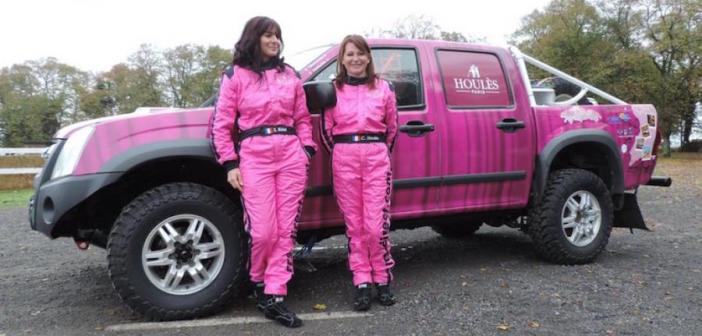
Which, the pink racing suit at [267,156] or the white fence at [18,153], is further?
the white fence at [18,153]

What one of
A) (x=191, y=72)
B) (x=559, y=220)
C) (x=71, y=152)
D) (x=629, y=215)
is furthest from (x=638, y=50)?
(x=191, y=72)

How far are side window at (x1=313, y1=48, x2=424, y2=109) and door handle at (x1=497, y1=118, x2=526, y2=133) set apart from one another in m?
0.73

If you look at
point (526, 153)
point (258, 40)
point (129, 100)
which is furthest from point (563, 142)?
point (129, 100)

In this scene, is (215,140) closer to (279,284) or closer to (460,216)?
(279,284)

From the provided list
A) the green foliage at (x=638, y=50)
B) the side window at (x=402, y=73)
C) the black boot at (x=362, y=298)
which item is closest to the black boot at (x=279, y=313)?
the black boot at (x=362, y=298)

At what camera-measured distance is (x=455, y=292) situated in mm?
3611

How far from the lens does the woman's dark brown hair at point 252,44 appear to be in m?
3.06

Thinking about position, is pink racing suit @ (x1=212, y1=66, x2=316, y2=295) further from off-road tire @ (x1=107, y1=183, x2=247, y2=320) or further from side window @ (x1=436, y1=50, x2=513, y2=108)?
side window @ (x1=436, y1=50, x2=513, y2=108)

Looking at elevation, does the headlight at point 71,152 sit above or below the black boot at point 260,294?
above

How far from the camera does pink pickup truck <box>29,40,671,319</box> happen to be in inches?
117

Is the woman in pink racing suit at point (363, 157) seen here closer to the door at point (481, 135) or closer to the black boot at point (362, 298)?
the black boot at point (362, 298)

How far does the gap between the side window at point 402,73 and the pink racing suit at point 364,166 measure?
14.5 inches

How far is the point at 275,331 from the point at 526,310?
1539 mm

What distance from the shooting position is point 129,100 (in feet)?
161
